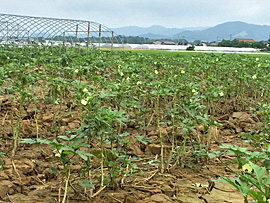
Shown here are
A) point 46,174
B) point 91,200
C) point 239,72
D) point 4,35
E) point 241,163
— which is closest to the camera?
point 241,163

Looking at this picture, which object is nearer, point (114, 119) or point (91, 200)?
point (114, 119)

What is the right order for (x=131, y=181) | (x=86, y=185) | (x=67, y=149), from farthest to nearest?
(x=131, y=181) → (x=86, y=185) → (x=67, y=149)

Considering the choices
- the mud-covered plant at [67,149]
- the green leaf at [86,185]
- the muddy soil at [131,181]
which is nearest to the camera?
the mud-covered plant at [67,149]

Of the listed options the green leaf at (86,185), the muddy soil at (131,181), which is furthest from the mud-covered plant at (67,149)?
the muddy soil at (131,181)

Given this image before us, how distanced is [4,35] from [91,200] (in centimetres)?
1606

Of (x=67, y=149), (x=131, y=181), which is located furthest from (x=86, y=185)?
(x=131, y=181)

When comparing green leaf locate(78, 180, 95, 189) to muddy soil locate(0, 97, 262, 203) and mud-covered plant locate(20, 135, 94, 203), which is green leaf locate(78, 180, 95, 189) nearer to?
Result: mud-covered plant locate(20, 135, 94, 203)

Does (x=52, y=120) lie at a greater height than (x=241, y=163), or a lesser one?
lesser

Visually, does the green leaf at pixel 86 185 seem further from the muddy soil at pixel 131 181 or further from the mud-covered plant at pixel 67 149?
the muddy soil at pixel 131 181

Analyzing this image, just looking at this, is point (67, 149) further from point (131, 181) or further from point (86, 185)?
point (131, 181)

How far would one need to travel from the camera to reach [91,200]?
2.68 meters

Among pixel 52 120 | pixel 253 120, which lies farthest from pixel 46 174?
pixel 253 120

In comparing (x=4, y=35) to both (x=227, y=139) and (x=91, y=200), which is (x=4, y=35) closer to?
(x=227, y=139)

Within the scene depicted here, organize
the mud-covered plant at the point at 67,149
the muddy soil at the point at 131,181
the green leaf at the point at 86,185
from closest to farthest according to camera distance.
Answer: the mud-covered plant at the point at 67,149
the green leaf at the point at 86,185
the muddy soil at the point at 131,181
